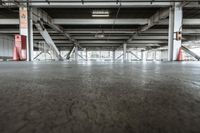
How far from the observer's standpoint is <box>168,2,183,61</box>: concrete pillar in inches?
302

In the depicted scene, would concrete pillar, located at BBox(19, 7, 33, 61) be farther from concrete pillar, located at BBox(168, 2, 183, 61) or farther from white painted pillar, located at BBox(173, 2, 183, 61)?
white painted pillar, located at BBox(173, 2, 183, 61)

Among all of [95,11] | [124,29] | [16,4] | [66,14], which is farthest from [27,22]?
[124,29]

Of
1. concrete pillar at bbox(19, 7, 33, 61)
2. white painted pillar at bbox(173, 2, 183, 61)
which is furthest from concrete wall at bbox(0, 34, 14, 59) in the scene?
white painted pillar at bbox(173, 2, 183, 61)

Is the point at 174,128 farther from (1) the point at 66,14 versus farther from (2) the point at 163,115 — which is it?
(1) the point at 66,14

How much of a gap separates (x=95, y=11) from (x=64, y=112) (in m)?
9.00

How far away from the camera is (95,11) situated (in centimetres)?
889

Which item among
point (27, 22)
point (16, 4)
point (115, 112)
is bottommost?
point (115, 112)

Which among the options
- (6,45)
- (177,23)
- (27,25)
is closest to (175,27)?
(177,23)

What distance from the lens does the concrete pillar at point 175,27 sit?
7672 millimetres

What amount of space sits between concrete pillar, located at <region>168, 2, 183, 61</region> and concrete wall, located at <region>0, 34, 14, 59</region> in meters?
15.9

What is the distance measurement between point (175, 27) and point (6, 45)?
17.2 metres

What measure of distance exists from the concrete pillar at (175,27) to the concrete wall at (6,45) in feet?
52.1

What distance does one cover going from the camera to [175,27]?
777 cm

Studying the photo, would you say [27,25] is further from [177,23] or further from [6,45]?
[6,45]
